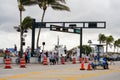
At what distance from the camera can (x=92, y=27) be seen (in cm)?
6053

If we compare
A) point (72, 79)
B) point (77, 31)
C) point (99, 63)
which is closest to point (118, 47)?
point (77, 31)

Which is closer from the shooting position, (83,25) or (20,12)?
(20,12)

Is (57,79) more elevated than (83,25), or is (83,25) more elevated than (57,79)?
(83,25)

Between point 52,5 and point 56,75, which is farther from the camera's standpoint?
point 52,5

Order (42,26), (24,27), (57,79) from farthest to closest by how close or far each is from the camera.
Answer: (24,27) → (42,26) → (57,79)

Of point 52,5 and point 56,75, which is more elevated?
point 52,5

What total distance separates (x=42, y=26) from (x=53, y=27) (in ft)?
6.27

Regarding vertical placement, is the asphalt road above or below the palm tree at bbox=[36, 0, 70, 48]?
below

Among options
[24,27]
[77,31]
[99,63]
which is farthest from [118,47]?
[99,63]

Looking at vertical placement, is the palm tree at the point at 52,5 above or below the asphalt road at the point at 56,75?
above

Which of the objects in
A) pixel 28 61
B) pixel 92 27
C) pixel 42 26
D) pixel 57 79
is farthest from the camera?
pixel 92 27

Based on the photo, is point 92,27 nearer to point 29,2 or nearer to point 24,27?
point 29,2

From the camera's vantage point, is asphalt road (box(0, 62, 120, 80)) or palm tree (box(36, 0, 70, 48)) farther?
palm tree (box(36, 0, 70, 48))

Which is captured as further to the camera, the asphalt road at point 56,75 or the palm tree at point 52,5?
the palm tree at point 52,5
